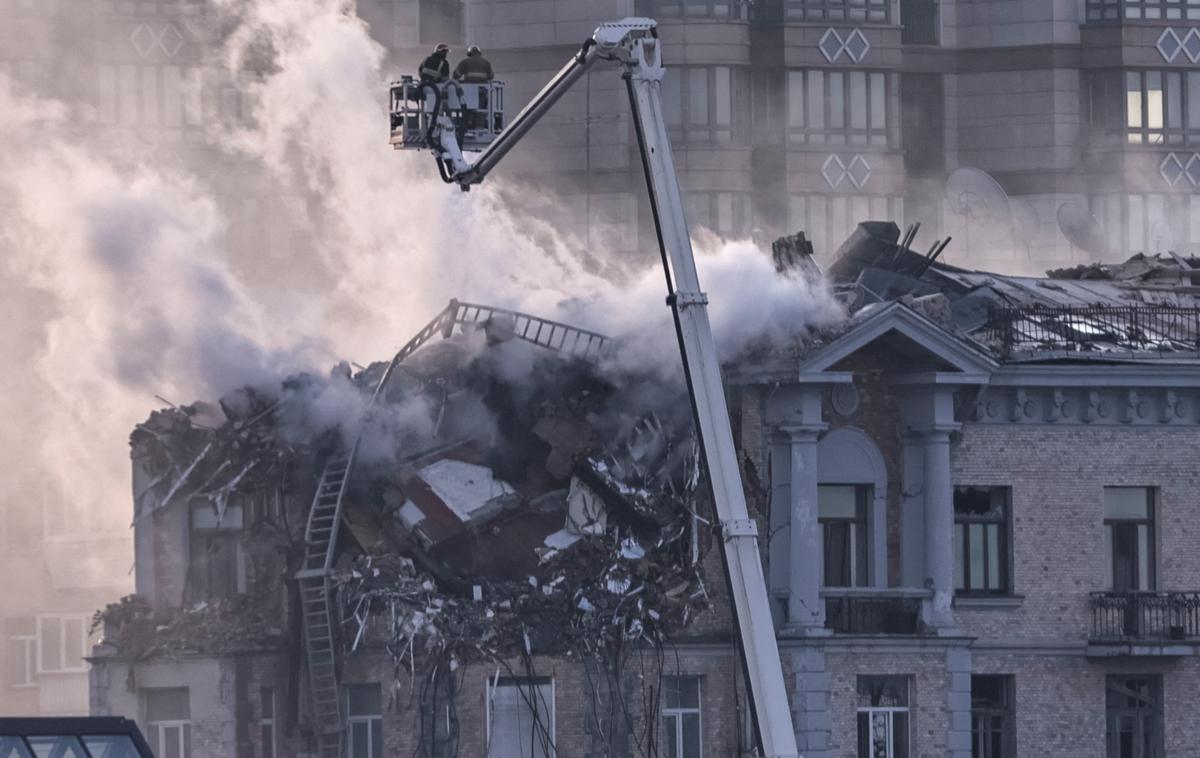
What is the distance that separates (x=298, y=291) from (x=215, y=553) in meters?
23.8

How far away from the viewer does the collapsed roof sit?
209 feet

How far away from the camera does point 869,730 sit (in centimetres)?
6172

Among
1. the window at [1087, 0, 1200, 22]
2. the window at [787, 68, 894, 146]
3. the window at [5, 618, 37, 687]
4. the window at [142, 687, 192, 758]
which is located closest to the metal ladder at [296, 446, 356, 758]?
the window at [142, 687, 192, 758]

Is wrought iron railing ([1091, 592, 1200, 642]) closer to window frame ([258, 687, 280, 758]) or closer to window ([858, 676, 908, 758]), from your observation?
window ([858, 676, 908, 758])

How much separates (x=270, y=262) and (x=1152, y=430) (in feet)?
126

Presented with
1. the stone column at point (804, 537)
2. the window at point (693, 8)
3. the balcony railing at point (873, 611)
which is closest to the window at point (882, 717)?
the balcony railing at point (873, 611)

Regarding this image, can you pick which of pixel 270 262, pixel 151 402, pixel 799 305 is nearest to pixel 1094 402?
pixel 799 305

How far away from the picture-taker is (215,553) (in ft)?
201

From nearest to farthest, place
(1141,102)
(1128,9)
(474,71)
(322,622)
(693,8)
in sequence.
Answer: (474,71)
(322,622)
(693,8)
(1128,9)
(1141,102)

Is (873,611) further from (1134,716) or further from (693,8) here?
(693,8)

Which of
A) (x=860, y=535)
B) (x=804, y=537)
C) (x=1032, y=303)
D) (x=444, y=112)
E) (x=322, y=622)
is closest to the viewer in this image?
(x=444, y=112)

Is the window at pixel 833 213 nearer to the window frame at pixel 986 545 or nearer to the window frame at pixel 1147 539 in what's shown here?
the window frame at pixel 1147 539

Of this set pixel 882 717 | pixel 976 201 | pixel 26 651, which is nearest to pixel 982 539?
pixel 882 717

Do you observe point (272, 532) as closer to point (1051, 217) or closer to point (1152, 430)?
point (1152, 430)
